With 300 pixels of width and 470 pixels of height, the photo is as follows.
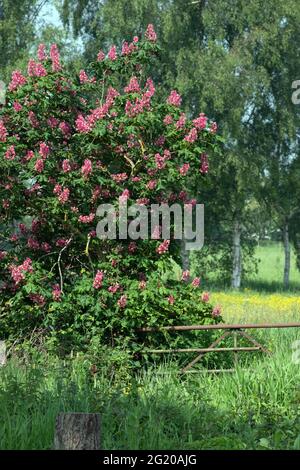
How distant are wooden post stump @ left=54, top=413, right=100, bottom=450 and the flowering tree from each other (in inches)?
186

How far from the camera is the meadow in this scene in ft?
22.6

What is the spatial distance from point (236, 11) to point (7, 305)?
19.0 metres

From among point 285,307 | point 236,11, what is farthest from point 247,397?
point 236,11

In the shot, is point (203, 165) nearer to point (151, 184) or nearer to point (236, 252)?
point (151, 184)

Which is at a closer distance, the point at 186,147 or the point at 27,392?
the point at 27,392

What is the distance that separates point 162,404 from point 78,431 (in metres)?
2.37

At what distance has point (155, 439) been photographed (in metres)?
6.82

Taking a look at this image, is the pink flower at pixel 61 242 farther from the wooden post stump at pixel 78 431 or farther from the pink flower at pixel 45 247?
the wooden post stump at pixel 78 431

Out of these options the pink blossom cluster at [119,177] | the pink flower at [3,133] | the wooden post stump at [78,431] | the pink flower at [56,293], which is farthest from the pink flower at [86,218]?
the wooden post stump at [78,431]

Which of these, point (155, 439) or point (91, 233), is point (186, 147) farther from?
point (155, 439)

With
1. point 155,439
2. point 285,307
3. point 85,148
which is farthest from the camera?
point 285,307

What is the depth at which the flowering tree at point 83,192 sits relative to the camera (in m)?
10.5

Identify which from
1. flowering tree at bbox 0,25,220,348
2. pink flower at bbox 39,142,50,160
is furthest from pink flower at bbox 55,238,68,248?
pink flower at bbox 39,142,50,160

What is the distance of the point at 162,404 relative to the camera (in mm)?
7914
